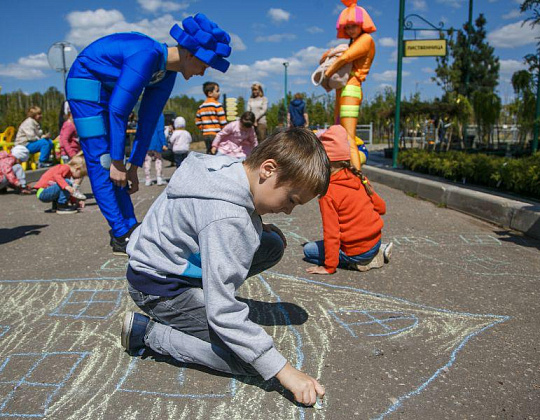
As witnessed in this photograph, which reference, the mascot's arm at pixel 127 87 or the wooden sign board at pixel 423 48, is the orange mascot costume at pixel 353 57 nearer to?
the mascot's arm at pixel 127 87

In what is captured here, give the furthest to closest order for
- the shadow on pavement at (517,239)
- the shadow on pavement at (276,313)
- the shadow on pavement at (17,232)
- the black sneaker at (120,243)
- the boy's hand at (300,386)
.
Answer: the shadow on pavement at (17,232), the shadow on pavement at (517,239), the black sneaker at (120,243), the shadow on pavement at (276,313), the boy's hand at (300,386)

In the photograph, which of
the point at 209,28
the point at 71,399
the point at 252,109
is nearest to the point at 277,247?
the point at 71,399

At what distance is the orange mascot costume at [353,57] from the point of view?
5.00 m

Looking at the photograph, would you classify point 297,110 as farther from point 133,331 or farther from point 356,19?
point 133,331

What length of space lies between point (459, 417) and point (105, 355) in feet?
4.82

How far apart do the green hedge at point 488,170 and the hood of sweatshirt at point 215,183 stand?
4.81 m

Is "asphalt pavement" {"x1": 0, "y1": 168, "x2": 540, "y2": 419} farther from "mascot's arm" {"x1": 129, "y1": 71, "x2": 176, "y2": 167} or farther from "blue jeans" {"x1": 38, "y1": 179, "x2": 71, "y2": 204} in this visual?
"blue jeans" {"x1": 38, "y1": 179, "x2": 71, "y2": 204}

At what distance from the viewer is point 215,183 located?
170 cm

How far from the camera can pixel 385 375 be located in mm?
1893

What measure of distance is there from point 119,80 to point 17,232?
7.73 ft

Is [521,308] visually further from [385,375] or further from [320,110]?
[320,110]

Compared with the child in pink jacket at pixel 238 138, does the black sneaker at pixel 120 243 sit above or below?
below

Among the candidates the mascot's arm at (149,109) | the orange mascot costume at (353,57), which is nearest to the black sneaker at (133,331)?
the mascot's arm at (149,109)

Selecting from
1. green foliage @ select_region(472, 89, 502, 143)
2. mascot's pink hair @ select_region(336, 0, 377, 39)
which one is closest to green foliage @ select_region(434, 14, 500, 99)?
green foliage @ select_region(472, 89, 502, 143)
